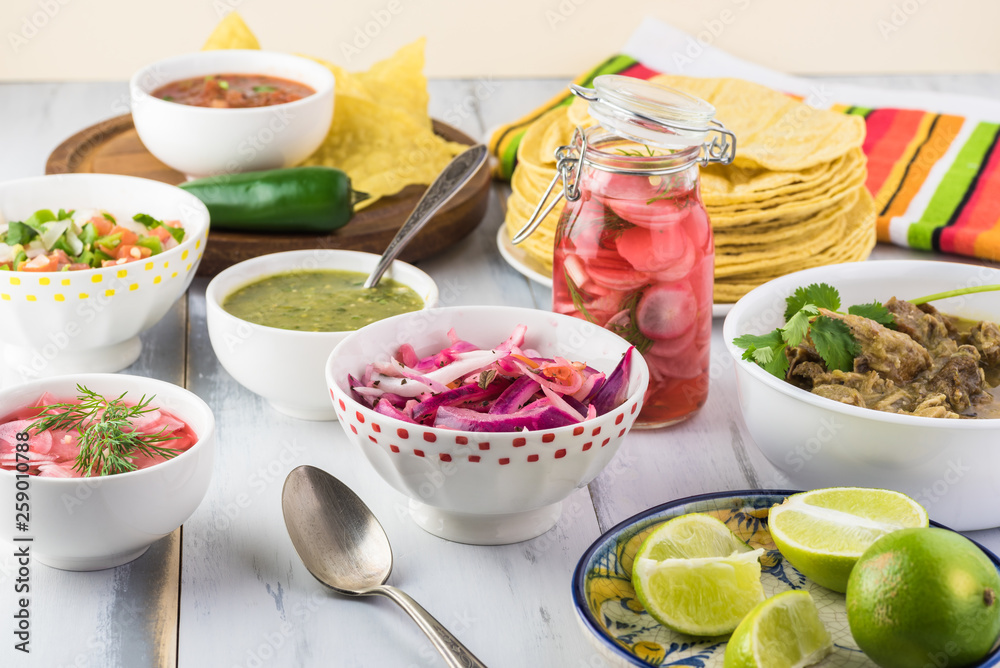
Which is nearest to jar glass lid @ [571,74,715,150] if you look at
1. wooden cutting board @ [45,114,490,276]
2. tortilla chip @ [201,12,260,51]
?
wooden cutting board @ [45,114,490,276]

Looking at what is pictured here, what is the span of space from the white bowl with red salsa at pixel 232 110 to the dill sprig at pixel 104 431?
1.10 metres

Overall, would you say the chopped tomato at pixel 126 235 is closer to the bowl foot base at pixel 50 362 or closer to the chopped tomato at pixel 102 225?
the chopped tomato at pixel 102 225

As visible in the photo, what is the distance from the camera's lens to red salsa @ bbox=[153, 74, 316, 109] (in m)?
2.60

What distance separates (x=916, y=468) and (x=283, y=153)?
1692 millimetres

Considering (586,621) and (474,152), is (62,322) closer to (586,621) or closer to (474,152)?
(474,152)

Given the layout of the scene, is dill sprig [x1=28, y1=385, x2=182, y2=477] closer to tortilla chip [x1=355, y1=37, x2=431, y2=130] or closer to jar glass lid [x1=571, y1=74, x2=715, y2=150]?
jar glass lid [x1=571, y1=74, x2=715, y2=150]

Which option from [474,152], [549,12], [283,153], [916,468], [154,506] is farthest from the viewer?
[549,12]

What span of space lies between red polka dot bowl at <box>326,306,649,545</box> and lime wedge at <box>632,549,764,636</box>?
0.18 metres

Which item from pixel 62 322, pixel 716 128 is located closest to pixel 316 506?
pixel 62 322

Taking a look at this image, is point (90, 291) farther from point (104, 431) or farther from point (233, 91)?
point (233, 91)

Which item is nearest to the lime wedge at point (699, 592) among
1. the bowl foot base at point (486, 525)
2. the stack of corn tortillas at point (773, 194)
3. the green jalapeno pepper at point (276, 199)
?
the bowl foot base at point (486, 525)

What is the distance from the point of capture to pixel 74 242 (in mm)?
1945

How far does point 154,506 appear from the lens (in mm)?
1332

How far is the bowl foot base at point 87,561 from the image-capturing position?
4.56 feet
